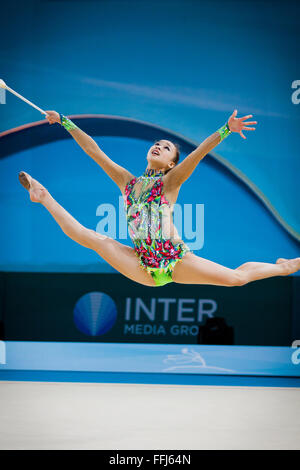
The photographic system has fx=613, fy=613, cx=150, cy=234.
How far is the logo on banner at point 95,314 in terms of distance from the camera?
21.5ft

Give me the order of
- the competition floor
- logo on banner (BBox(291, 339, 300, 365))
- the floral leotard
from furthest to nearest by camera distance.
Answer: logo on banner (BBox(291, 339, 300, 365))
the floral leotard
the competition floor

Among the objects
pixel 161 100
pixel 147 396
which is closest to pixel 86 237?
pixel 147 396

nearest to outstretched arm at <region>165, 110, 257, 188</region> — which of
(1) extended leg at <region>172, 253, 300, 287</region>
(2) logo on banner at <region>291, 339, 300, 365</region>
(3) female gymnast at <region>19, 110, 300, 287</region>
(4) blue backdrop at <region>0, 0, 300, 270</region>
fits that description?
(3) female gymnast at <region>19, 110, 300, 287</region>

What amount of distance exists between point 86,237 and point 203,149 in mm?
856

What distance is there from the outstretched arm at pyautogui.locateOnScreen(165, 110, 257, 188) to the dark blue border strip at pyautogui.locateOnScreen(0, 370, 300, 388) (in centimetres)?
301

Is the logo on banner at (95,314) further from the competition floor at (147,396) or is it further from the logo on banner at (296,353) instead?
the logo on banner at (296,353)

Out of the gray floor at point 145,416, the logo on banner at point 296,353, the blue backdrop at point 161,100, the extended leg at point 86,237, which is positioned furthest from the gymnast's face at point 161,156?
the logo on banner at point 296,353

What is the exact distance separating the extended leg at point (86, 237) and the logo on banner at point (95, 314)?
2830mm

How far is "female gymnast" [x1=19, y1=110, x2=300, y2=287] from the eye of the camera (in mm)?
3598

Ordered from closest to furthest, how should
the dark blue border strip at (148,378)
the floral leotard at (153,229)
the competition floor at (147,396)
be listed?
the competition floor at (147,396) < the floral leotard at (153,229) < the dark blue border strip at (148,378)

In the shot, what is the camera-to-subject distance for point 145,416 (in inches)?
169

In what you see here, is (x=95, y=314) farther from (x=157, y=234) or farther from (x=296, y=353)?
(x=157, y=234)

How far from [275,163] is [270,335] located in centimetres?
184

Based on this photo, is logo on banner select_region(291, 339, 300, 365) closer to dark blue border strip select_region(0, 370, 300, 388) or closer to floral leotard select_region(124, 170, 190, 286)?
dark blue border strip select_region(0, 370, 300, 388)
